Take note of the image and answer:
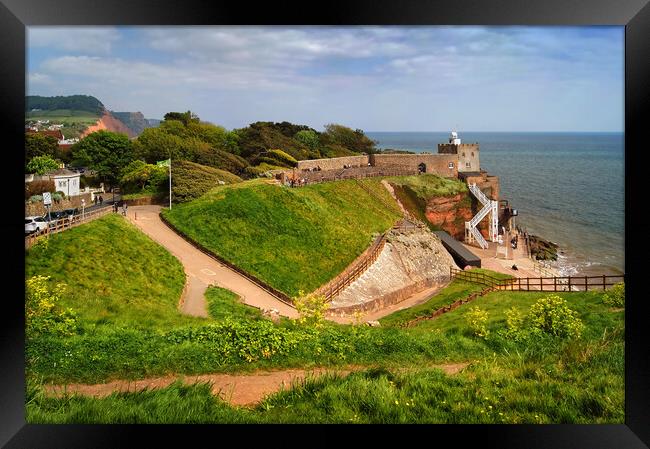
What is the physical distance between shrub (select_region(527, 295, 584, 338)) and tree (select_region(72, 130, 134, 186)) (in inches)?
446

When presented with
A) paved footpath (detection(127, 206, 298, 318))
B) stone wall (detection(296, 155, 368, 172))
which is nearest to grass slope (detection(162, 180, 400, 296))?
paved footpath (detection(127, 206, 298, 318))

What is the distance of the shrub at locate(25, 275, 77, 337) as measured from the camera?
5.77 meters

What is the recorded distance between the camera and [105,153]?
44.1 feet

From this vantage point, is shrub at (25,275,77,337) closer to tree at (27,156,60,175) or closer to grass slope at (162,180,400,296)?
tree at (27,156,60,175)

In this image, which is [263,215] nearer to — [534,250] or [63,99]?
[63,99]

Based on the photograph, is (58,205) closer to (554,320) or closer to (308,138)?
(554,320)

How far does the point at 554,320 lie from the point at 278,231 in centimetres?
788

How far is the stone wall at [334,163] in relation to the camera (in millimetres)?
20875

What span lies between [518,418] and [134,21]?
5.24m

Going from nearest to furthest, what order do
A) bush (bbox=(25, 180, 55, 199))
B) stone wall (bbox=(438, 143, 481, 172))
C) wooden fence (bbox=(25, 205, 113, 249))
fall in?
wooden fence (bbox=(25, 205, 113, 249)), bush (bbox=(25, 180, 55, 199)), stone wall (bbox=(438, 143, 481, 172))

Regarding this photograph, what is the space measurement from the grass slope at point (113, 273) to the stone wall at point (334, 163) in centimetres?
1121
